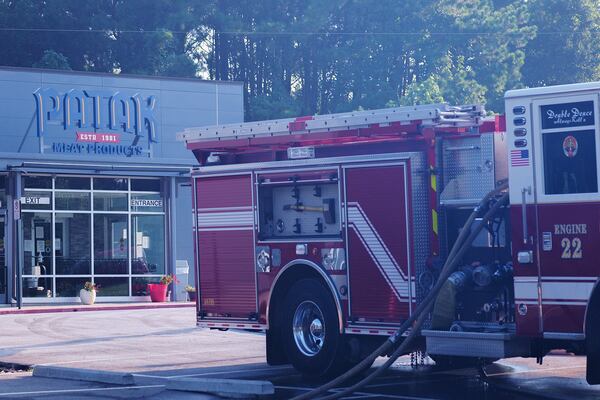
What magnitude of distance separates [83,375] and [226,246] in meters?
2.45

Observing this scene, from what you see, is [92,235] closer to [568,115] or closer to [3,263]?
[3,263]

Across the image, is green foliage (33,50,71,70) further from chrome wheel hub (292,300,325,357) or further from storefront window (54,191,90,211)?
chrome wheel hub (292,300,325,357)

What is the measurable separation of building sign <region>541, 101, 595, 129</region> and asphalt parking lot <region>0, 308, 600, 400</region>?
9.30ft

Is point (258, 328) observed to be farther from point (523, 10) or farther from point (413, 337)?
point (523, 10)

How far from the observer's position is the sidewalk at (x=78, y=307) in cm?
2861

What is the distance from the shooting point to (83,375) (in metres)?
13.7

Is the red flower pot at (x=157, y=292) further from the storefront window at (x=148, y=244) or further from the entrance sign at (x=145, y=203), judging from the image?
the entrance sign at (x=145, y=203)

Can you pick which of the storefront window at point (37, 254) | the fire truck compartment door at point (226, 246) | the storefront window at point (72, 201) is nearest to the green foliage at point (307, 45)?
the storefront window at point (72, 201)

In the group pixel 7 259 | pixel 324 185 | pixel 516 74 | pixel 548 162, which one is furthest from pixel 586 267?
pixel 516 74

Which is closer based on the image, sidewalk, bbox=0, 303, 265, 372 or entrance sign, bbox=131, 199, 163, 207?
sidewalk, bbox=0, 303, 265, 372

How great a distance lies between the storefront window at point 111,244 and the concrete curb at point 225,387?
65.5ft

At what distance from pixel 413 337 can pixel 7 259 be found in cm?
2050

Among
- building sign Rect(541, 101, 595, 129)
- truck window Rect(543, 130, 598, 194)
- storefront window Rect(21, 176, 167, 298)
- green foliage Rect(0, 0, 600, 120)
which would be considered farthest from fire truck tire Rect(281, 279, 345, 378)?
green foliage Rect(0, 0, 600, 120)

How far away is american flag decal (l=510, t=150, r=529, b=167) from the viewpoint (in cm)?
1152
